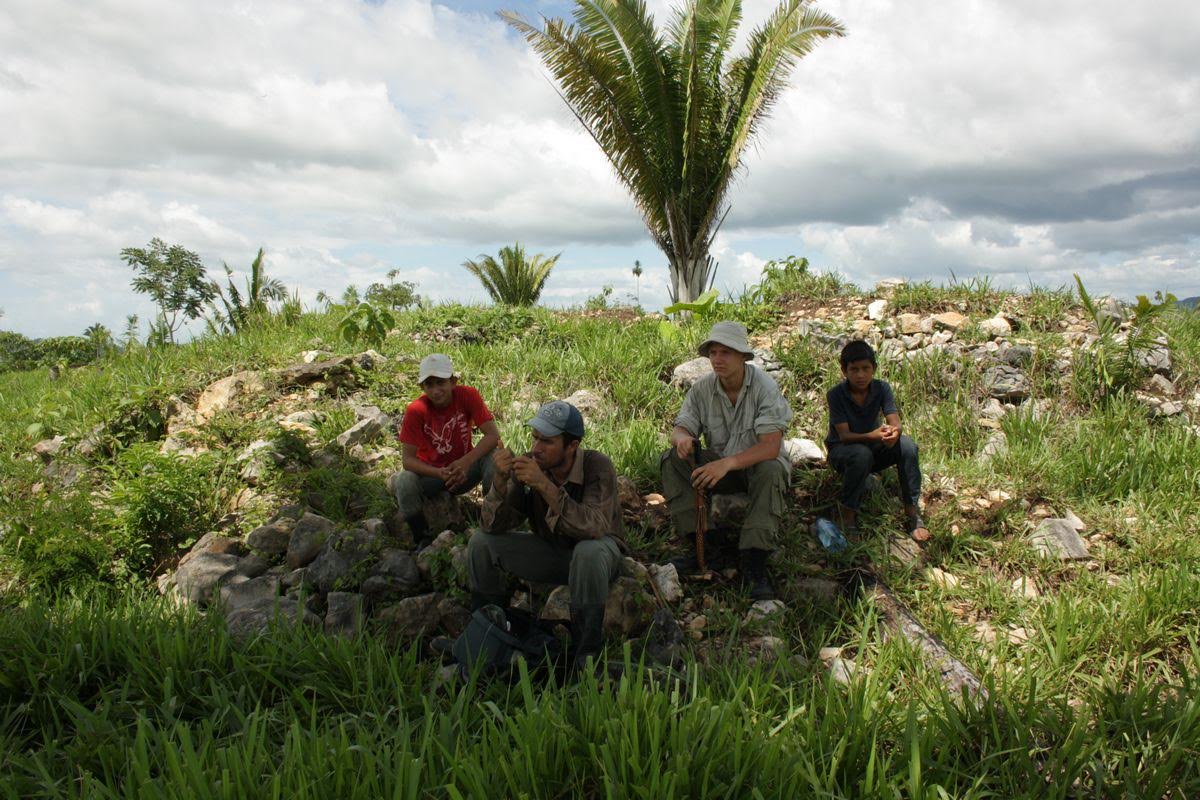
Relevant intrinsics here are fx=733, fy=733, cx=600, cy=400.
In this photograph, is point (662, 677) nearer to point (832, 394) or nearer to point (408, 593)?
point (408, 593)

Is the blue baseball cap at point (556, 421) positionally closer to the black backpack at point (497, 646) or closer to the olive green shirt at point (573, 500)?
the olive green shirt at point (573, 500)

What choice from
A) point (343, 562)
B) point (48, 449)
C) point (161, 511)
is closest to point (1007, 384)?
point (343, 562)

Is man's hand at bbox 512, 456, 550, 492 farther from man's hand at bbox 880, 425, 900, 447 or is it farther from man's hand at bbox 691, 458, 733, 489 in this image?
man's hand at bbox 880, 425, 900, 447

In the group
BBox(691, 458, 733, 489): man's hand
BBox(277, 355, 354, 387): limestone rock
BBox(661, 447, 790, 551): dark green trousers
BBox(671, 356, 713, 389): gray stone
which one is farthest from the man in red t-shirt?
BBox(277, 355, 354, 387): limestone rock

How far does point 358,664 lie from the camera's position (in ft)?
9.68

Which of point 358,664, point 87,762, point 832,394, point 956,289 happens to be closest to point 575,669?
point 358,664

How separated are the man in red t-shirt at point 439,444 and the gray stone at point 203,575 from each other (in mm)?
957

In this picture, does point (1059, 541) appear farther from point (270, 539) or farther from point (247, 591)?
point (270, 539)

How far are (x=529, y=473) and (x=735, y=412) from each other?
1535 millimetres

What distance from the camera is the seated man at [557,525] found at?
120 inches

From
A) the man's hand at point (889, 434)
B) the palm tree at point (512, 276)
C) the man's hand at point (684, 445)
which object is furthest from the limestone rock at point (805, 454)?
the palm tree at point (512, 276)

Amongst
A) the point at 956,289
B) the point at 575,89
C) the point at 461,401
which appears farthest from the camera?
the point at 575,89

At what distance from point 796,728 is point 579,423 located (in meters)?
1.48

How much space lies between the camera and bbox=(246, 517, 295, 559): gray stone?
423 cm
